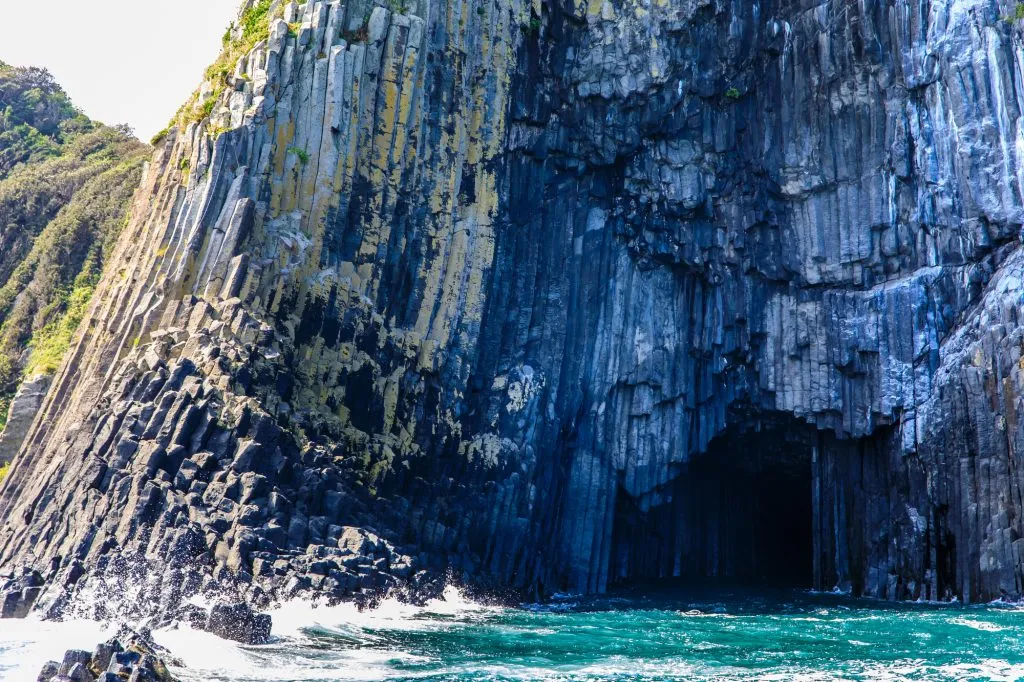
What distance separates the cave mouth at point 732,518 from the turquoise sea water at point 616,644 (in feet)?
21.9

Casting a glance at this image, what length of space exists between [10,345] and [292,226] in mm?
15367

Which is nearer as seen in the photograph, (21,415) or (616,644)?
(616,644)

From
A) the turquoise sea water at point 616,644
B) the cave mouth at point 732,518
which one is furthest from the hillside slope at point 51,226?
the cave mouth at point 732,518

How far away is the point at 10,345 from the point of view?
122ft

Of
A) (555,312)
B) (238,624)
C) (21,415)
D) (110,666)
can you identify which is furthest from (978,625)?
(21,415)

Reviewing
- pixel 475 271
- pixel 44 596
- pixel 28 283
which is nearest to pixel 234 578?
pixel 44 596

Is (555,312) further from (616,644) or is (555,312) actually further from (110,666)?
(110,666)

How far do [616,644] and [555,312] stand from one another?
41.6 ft

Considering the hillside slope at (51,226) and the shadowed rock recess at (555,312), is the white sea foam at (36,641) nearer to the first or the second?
the shadowed rock recess at (555,312)

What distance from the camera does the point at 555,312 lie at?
32.2 meters

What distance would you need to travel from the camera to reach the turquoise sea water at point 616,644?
1772 cm

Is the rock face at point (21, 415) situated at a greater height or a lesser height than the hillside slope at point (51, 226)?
lesser

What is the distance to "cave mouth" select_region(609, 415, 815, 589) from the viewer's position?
3428 cm

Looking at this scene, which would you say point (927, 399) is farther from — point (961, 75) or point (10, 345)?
point (10, 345)
